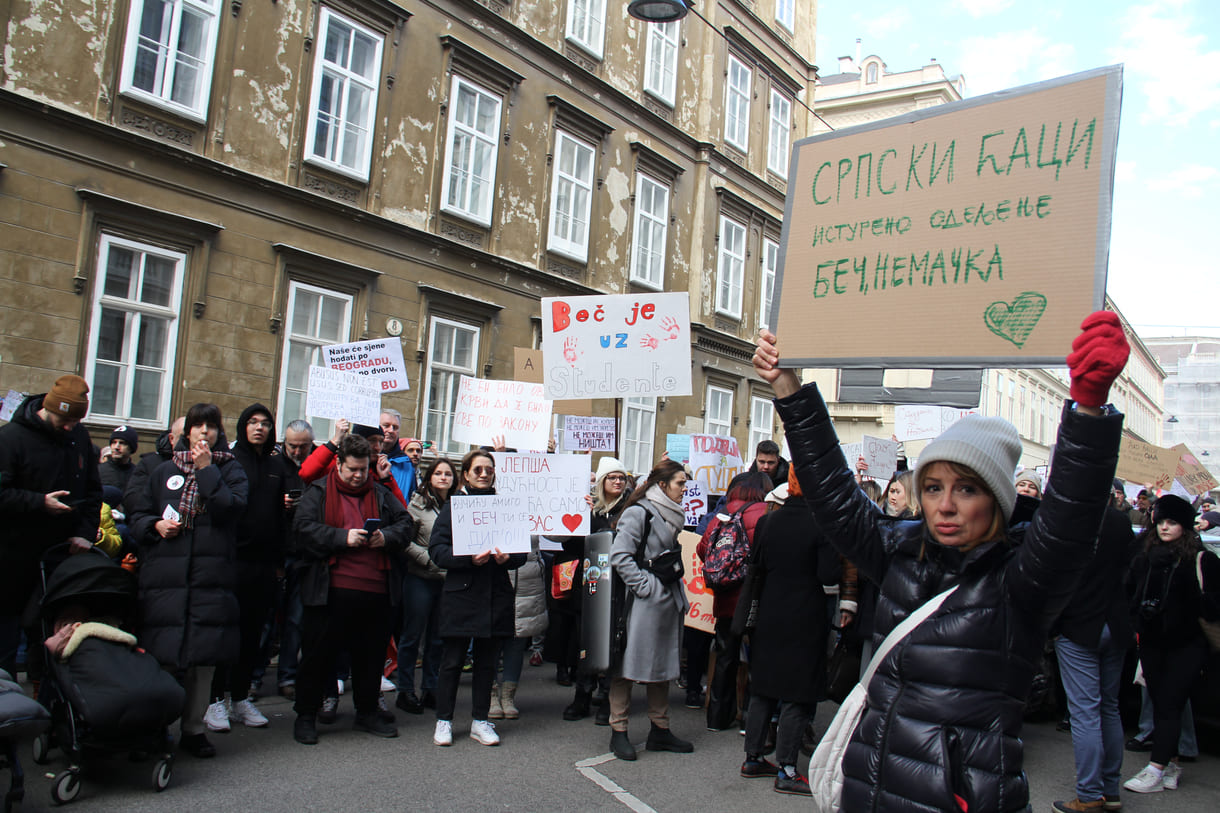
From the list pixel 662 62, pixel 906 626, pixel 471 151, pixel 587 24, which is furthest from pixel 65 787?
pixel 662 62

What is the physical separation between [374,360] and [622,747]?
471 cm

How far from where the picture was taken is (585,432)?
35.2 feet

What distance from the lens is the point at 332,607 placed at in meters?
6.38

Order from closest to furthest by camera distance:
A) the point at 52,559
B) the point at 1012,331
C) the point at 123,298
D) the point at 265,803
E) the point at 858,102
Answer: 1. the point at 1012,331
2. the point at 265,803
3. the point at 52,559
4. the point at 123,298
5. the point at 858,102

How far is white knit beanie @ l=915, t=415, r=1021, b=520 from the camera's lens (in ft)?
8.17

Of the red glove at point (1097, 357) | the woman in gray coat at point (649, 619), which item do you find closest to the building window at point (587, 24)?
the woman in gray coat at point (649, 619)

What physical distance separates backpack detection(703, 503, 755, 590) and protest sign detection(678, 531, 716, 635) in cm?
58

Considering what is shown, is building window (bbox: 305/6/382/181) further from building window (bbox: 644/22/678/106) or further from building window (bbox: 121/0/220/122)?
building window (bbox: 644/22/678/106)

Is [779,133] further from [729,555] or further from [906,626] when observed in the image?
[906,626]

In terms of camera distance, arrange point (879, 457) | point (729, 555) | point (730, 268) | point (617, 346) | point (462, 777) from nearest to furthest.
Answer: point (462, 777), point (729, 555), point (617, 346), point (879, 457), point (730, 268)

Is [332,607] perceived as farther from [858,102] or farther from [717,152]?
[858,102]

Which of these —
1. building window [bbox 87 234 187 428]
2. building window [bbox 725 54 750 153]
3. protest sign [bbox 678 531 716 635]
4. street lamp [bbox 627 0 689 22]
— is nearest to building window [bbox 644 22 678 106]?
building window [bbox 725 54 750 153]

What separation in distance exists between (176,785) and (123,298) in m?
7.75

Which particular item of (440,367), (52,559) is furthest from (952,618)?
(440,367)
